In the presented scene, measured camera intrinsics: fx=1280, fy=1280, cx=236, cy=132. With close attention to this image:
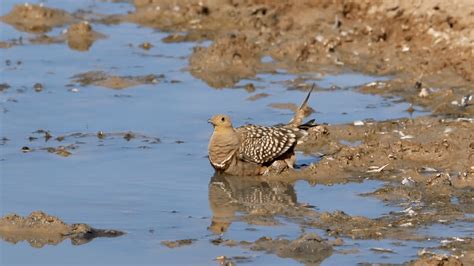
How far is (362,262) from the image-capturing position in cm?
830

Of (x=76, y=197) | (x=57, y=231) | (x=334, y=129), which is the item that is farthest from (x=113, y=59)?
(x=57, y=231)

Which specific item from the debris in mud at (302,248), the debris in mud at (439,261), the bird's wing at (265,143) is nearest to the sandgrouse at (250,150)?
the bird's wing at (265,143)

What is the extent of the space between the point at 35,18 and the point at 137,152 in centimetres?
706

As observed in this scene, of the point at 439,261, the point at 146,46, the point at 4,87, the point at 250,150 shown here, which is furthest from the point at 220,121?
the point at 146,46

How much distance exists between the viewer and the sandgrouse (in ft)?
36.3

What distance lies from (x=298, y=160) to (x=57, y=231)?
9.95 feet

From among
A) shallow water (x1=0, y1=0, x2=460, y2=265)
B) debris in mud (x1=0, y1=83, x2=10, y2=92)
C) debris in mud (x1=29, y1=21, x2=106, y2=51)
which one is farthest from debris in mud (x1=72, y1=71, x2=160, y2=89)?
debris in mud (x1=29, y1=21, x2=106, y2=51)

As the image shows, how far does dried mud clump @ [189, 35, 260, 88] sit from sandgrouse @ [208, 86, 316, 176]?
3.44m

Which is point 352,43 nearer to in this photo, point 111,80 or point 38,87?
point 111,80

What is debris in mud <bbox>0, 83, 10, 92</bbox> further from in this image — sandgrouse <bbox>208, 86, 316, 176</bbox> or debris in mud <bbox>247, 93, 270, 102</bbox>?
sandgrouse <bbox>208, 86, 316, 176</bbox>

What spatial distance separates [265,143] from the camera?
11.2 meters

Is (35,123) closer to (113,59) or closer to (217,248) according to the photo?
(113,59)

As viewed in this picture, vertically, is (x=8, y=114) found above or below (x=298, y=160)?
above

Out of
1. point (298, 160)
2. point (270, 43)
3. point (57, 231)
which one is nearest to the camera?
point (57, 231)
